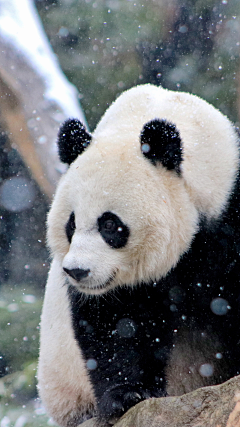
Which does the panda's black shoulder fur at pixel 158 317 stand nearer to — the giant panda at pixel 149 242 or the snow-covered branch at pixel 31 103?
the giant panda at pixel 149 242

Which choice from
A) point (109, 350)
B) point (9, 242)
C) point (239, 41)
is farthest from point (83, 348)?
point (239, 41)

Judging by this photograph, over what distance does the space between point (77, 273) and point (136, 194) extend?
1.45 ft

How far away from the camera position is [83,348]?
7.38ft

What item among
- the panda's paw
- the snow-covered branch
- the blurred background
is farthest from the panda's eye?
the snow-covered branch

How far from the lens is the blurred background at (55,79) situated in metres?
4.77

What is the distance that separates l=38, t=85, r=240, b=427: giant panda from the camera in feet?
6.23

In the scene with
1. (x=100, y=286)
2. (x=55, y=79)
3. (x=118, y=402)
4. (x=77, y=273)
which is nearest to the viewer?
(x=77, y=273)

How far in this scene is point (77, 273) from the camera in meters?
1.76

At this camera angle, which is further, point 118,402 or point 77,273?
point 118,402

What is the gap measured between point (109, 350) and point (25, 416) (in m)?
1.92

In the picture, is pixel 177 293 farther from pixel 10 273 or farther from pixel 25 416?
pixel 10 273

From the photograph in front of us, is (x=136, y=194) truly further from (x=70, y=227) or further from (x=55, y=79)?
(x=55, y=79)

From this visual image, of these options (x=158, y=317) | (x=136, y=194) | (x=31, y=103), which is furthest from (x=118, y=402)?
(x=31, y=103)

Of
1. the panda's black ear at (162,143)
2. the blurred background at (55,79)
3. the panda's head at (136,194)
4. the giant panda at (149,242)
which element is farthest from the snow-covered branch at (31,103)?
the panda's black ear at (162,143)
